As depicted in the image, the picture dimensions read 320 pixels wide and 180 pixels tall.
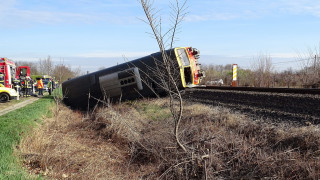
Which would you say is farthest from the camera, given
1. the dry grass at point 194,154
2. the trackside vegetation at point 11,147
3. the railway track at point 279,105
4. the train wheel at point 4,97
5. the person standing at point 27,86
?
the person standing at point 27,86

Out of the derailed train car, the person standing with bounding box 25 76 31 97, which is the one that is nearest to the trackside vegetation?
the derailed train car

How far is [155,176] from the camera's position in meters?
6.24

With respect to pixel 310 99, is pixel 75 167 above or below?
below

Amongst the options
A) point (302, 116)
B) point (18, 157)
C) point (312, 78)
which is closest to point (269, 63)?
point (312, 78)

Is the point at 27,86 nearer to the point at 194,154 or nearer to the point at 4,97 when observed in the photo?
the point at 4,97

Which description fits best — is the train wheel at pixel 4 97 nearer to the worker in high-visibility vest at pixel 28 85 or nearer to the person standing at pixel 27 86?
the person standing at pixel 27 86

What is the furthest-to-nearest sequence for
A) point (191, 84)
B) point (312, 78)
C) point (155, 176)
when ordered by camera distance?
point (312, 78), point (191, 84), point (155, 176)

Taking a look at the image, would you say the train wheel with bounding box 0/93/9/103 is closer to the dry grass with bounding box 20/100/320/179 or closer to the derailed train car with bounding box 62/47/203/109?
the derailed train car with bounding box 62/47/203/109

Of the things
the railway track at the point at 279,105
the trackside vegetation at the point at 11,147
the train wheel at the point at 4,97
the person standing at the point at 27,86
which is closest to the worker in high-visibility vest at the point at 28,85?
the person standing at the point at 27,86

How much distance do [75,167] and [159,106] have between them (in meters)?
6.79

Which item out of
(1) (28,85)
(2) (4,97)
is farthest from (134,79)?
(1) (28,85)

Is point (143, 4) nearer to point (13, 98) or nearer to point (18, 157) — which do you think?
point (18, 157)

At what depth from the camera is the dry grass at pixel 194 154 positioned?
18.7 ft

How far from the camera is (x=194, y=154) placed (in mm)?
5891
